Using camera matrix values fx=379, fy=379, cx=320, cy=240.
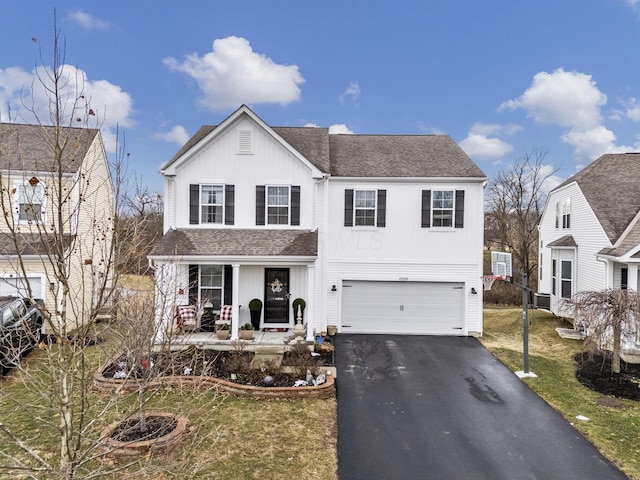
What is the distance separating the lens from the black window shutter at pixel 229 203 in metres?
15.0

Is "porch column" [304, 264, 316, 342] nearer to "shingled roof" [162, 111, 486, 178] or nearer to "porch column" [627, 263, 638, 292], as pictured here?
"shingled roof" [162, 111, 486, 178]

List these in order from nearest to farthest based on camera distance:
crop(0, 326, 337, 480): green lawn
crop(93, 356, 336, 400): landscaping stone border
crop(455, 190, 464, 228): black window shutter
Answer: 1. crop(0, 326, 337, 480): green lawn
2. crop(93, 356, 336, 400): landscaping stone border
3. crop(455, 190, 464, 228): black window shutter

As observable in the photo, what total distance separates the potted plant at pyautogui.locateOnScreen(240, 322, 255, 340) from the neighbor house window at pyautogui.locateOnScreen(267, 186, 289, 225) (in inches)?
162

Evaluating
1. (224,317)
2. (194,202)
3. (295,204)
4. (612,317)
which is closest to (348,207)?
(295,204)

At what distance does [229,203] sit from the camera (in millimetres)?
14977

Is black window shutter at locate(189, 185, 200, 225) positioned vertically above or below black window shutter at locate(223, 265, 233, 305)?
above

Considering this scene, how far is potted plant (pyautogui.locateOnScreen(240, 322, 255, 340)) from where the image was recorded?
1323 centimetres

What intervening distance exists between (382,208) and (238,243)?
5.99 m

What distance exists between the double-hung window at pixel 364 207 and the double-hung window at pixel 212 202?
5461mm

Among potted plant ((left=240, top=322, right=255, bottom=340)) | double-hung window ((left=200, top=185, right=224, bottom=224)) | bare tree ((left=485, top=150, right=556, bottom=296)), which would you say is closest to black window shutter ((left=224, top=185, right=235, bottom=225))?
double-hung window ((left=200, top=185, right=224, bottom=224))

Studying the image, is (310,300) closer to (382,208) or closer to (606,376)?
(382,208)

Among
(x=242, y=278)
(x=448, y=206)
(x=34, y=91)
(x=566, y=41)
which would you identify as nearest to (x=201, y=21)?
(x=242, y=278)

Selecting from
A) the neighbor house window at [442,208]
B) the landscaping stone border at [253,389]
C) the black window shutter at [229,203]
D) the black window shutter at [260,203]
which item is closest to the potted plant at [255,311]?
the black window shutter at [260,203]

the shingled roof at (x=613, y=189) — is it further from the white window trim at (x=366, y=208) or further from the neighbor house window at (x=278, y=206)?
the neighbor house window at (x=278, y=206)
